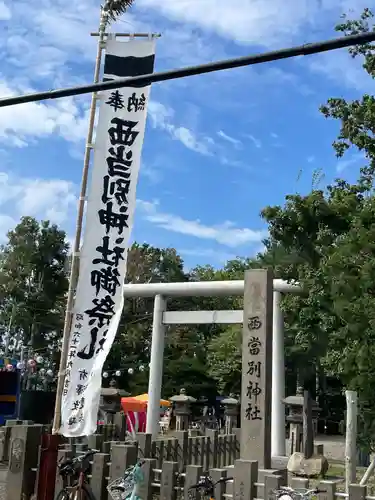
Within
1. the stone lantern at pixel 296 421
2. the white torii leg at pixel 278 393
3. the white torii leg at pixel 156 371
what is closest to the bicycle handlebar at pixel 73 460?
the stone lantern at pixel 296 421

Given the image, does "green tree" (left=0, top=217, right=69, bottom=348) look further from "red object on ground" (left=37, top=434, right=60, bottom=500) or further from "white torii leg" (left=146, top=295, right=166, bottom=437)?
"red object on ground" (left=37, top=434, right=60, bottom=500)

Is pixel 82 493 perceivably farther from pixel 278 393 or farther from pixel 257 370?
pixel 278 393

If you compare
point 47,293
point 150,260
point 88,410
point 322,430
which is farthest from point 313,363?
point 88,410

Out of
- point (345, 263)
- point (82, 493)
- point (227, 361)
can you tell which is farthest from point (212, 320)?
point (227, 361)

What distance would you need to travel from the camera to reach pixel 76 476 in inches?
301

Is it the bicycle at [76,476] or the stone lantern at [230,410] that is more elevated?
the stone lantern at [230,410]

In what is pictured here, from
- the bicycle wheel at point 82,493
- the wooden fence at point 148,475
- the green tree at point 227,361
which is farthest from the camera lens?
the green tree at point 227,361

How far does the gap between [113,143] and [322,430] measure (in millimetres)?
29107

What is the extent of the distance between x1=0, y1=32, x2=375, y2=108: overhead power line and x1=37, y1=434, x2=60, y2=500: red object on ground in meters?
5.28

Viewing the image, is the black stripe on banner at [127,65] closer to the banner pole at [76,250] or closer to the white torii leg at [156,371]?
the banner pole at [76,250]

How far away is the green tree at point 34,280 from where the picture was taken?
3962 cm

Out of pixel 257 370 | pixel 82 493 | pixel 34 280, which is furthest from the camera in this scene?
pixel 34 280

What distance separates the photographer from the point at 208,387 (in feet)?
114

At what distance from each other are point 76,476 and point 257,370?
2.97m
